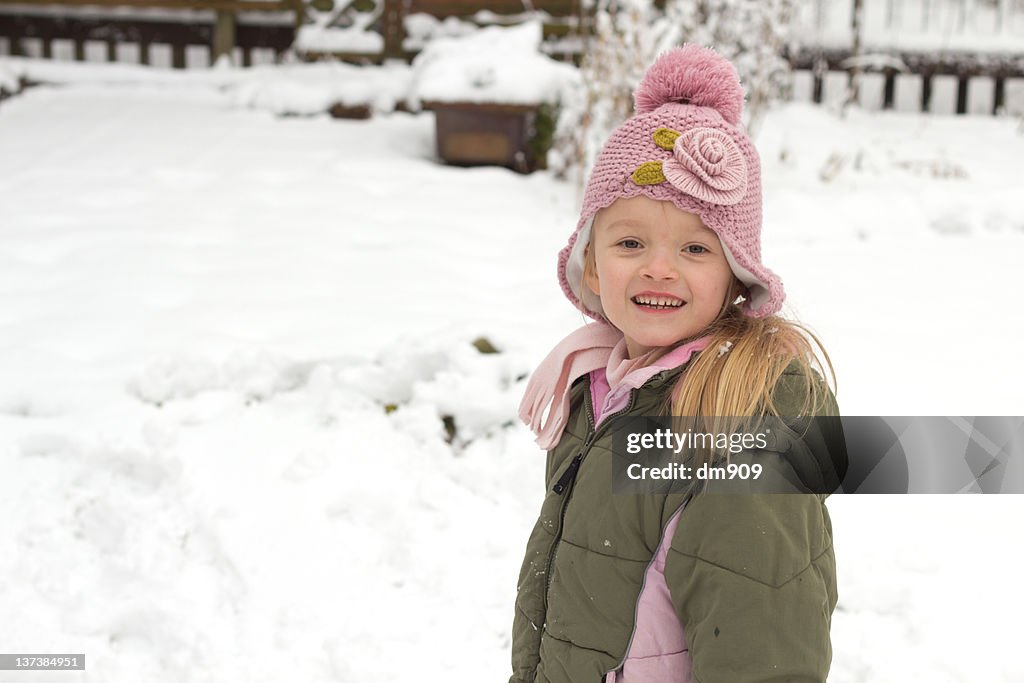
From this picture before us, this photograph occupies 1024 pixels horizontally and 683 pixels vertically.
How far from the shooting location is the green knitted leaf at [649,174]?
4.85 feet

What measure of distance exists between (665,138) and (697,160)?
0.07 meters

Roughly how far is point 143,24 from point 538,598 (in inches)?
335

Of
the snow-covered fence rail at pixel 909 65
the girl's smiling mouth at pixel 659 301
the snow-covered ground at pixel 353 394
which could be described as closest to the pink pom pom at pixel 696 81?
the girl's smiling mouth at pixel 659 301

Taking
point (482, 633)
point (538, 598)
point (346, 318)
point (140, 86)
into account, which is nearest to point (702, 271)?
Answer: point (538, 598)

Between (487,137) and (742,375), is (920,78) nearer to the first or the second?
(487,137)

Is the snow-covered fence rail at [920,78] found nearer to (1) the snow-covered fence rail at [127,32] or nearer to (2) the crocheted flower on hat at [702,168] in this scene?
(1) the snow-covered fence rail at [127,32]

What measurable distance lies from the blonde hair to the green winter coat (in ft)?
0.06

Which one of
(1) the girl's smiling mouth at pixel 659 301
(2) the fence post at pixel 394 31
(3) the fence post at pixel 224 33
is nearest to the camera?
(1) the girl's smiling mouth at pixel 659 301

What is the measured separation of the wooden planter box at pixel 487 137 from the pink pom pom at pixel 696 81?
451cm

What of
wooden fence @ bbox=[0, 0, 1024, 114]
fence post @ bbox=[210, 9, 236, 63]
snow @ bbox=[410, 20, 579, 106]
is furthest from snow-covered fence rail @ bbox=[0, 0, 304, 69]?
snow @ bbox=[410, 20, 579, 106]

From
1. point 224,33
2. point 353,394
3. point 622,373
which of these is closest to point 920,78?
point 224,33

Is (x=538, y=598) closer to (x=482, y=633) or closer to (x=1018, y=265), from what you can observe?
(x=482, y=633)

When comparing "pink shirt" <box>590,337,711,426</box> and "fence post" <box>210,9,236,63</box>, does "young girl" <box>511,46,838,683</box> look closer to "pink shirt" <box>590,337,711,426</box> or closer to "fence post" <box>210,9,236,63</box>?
"pink shirt" <box>590,337,711,426</box>

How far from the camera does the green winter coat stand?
1258 mm
